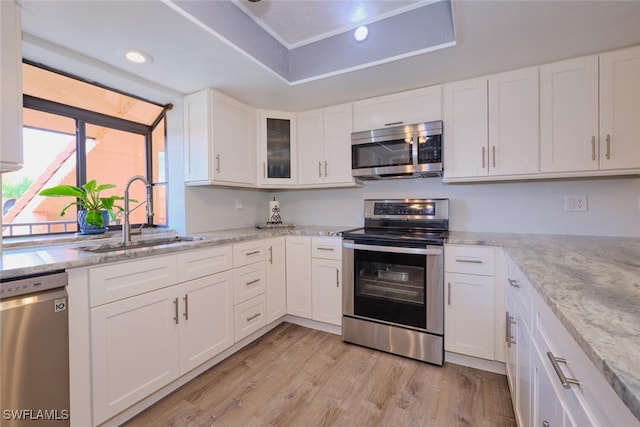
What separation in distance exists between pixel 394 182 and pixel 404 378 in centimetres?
165

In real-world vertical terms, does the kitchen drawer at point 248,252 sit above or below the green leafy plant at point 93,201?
below

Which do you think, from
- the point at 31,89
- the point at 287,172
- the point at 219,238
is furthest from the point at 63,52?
the point at 287,172

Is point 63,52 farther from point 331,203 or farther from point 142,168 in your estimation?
point 331,203

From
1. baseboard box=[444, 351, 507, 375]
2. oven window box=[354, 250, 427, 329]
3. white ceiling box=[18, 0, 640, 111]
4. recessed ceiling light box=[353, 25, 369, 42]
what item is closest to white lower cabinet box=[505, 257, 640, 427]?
baseboard box=[444, 351, 507, 375]

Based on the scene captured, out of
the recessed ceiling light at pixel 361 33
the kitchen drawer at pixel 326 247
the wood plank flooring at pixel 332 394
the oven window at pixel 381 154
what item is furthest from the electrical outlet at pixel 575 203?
the recessed ceiling light at pixel 361 33

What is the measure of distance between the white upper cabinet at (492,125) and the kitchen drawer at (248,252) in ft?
5.47

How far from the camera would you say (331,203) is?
3027 millimetres

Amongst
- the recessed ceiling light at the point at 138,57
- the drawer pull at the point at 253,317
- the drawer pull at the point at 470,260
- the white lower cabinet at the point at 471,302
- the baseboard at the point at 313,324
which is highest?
the recessed ceiling light at the point at 138,57

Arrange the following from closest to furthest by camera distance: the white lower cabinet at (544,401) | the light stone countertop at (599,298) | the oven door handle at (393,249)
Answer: the light stone countertop at (599,298), the white lower cabinet at (544,401), the oven door handle at (393,249)

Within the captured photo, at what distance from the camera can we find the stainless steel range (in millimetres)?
1959

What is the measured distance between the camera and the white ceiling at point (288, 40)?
1.39 m

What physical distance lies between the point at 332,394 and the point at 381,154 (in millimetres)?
1842

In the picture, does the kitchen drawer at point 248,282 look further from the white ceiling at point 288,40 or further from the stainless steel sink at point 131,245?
the white ceiling at point 288,40

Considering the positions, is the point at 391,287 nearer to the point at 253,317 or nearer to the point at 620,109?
the point at 253,317
